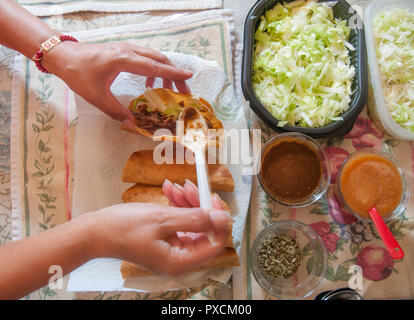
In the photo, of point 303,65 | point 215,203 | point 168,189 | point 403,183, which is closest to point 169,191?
point 168,189

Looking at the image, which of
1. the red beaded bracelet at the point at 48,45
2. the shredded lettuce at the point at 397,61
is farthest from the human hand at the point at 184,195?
the shredded lettuce at the point at 397,61

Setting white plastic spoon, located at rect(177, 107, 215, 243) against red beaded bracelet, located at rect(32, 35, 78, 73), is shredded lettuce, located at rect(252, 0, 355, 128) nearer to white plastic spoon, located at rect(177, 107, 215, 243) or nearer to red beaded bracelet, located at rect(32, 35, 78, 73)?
white plastic spoon, located at rect(177, 107, 215, 243)

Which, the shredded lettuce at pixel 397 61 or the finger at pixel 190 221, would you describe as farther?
the shredded lettuce at pixel 397 61

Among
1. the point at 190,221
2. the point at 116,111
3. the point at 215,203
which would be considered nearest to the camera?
the point at 190,221

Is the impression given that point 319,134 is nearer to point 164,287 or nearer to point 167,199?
point 167,199

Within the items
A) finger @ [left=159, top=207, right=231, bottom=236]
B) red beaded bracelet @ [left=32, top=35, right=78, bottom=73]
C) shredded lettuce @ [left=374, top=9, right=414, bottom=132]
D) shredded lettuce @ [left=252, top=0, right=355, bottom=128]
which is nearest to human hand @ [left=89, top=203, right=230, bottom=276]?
finger @ [left=159, top=207, right=231, bottom=236]

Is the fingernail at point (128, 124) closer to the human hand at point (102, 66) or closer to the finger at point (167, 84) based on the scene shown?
the human hand at point (102, 66)

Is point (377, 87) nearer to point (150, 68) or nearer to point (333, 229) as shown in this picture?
point (333, 229)
